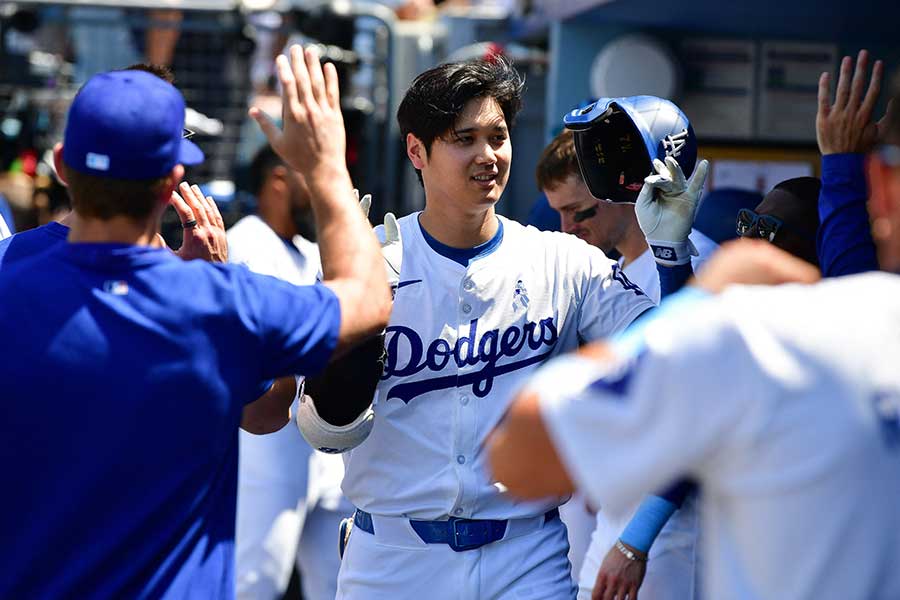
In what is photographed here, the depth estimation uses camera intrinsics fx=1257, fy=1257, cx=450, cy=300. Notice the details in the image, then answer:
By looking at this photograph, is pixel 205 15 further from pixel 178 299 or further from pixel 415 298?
pixel 178 299

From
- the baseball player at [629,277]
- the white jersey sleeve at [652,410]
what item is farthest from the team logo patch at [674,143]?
the white jersey sleeve at [652,410]

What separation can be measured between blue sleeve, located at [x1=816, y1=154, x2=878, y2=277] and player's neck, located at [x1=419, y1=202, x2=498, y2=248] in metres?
0.97

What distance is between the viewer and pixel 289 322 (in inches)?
97.0

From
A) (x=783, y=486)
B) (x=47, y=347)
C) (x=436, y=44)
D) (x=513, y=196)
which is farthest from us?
(x=436, y=44)

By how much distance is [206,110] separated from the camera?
865 cm

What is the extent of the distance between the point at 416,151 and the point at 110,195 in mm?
1551

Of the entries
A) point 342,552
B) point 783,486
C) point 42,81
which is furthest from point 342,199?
point 42,81

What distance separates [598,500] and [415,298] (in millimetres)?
1730

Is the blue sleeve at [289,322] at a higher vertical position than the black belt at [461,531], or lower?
higher

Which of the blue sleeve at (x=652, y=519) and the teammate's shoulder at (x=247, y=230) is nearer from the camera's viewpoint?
the blue sleeve at (x=652, y=519)

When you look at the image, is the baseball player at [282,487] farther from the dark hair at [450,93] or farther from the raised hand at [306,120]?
the raised hand at [306,120]

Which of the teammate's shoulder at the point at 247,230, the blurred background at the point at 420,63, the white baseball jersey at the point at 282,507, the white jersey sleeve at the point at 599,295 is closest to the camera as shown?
the white jersey sleeve at the point at 599,295

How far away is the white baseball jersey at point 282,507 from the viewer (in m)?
5.50

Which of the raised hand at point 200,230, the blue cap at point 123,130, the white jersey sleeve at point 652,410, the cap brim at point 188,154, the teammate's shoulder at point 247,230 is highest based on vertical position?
the blue cap at point 123,130
